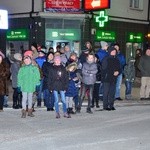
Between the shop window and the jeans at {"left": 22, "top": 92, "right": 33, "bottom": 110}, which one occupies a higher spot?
the shop window

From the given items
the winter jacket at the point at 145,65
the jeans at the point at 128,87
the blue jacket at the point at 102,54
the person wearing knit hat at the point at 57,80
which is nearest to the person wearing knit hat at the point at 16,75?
the person wearing knit hat at the point at 57,80

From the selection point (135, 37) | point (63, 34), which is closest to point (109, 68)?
point (63, 34)

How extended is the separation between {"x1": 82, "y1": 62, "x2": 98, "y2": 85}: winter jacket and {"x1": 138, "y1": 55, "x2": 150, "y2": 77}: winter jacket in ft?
11.3

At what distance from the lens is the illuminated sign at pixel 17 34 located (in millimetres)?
26219

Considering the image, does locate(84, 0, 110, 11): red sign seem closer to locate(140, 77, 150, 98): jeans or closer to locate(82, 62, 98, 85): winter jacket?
locate(140, 77, 150, 98): jeans

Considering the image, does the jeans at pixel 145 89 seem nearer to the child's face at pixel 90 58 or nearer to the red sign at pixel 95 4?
the child's face at pixel 90 58

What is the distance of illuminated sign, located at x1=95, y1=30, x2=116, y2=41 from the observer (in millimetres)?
26833

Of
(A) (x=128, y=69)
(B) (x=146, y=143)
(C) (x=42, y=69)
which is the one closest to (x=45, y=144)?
(B) (x=146, y=143)

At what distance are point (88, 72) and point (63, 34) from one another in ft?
43.7

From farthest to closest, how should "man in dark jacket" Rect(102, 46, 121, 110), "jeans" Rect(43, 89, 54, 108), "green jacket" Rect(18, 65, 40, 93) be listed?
"man in dark jacket" Rect(102, 46, 121, 110), "jeans" Rect(43, 89, 54, 108), "green jacket" Rect(18, 65, 40, 93)

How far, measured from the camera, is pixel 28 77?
11406mm

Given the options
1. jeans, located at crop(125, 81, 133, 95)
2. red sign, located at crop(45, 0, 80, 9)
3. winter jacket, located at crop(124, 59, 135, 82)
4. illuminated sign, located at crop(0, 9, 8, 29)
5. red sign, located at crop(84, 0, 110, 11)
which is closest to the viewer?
winter jacket, located at crop(124, 59, 135, 82)

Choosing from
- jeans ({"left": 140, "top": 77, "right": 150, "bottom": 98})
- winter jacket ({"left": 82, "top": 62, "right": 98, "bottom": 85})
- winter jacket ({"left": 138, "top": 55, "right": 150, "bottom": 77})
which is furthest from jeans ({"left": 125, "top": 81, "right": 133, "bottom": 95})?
winter jacket ({"left": 82, "top": 62, "right": 98, "bottom": 85})

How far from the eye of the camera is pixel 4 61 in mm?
12484
